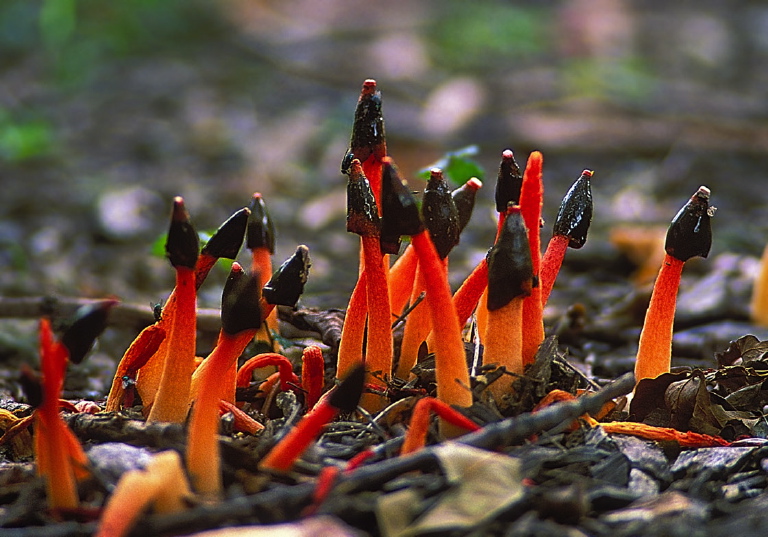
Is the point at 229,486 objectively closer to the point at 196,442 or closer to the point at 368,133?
the point at 196,442

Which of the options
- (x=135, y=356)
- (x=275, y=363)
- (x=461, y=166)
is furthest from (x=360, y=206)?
(x=461, y=166)

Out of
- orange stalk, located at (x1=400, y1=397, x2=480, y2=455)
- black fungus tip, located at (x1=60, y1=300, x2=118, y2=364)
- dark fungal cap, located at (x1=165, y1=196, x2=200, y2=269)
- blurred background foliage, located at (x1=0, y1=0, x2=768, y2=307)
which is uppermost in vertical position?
blurred background foliage, located at (x1=0, y1=0, x2=768, y2=307)

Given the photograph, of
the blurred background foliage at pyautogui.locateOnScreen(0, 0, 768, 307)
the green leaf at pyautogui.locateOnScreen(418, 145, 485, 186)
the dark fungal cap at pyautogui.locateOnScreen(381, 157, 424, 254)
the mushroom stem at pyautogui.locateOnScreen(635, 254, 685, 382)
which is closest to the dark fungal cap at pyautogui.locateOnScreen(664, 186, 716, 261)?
the mushroom stem at pyautogui.locateOnScreen(635, 254, 685, 382)

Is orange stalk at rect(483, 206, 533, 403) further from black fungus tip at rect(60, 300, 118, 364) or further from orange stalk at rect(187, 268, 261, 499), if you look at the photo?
black fungus tip at rect(60, 300, 118, 364)

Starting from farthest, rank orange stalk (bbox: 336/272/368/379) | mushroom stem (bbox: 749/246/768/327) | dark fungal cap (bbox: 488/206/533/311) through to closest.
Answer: mushroom stem (bbox: 749/246/768/327) → orange stalk (bbox: 336/272/368/379) → dark fungal cap (bbox: 488/206/533/311)

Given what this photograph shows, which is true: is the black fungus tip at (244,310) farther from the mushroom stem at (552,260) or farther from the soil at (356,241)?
the mushroom stem at (552,260)

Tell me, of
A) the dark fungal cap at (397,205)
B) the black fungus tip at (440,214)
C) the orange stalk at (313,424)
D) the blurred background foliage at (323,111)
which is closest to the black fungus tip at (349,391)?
the orange stalk at (313,424)

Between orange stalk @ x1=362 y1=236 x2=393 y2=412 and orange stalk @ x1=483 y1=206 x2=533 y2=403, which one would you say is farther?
orange stalk @ x1=362 y1=236 x2=393 y2=412
